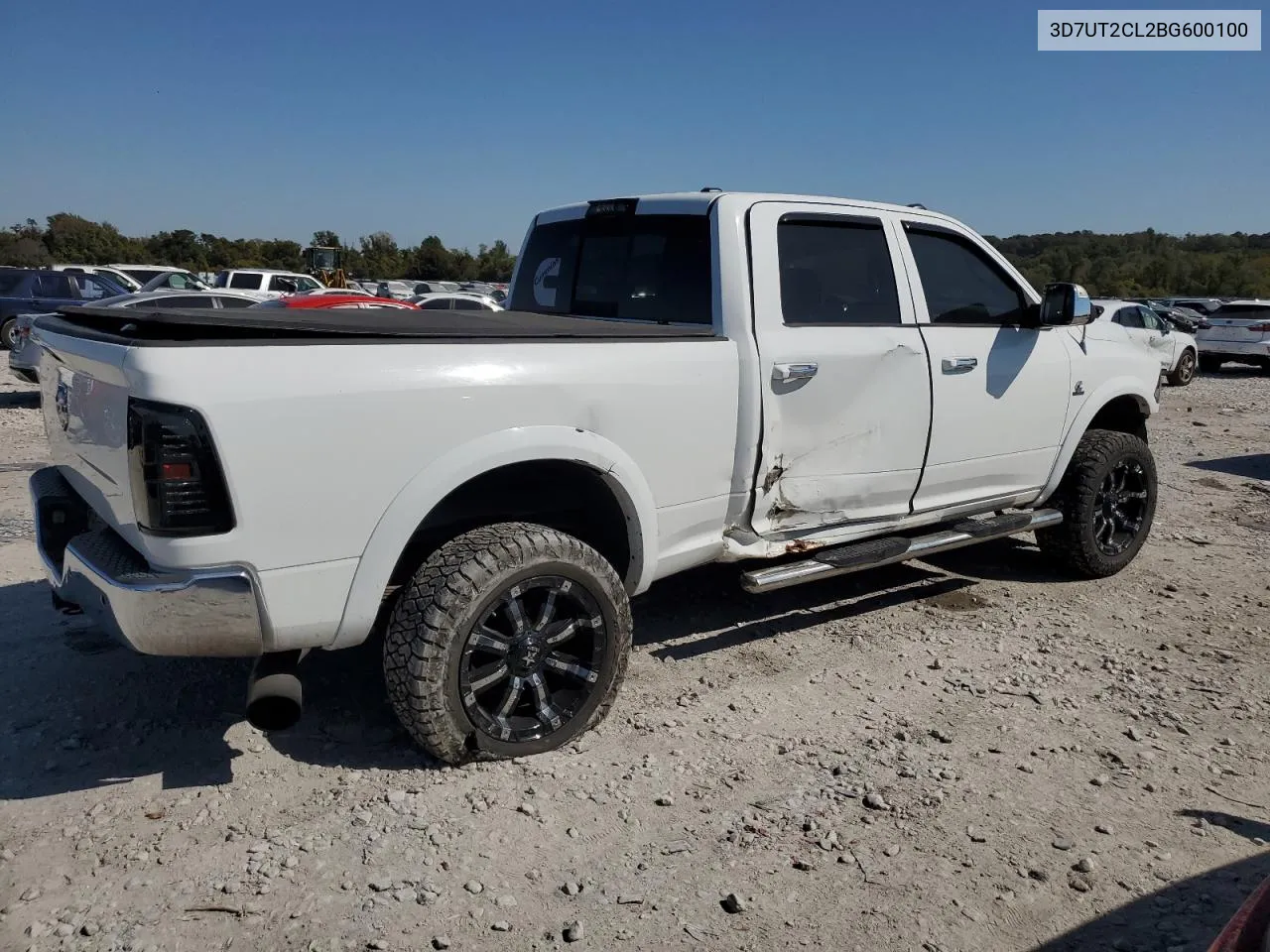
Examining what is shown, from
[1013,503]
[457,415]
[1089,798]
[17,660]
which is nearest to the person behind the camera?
[457,415]

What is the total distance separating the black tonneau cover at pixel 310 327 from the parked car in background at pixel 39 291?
15638mm

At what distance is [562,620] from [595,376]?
34.4 inches

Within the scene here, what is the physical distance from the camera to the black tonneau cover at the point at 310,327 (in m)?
2.74

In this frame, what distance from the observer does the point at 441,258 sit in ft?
254

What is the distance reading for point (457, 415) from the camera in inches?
116

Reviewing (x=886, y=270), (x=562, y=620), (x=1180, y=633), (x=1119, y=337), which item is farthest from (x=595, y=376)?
(x=1119, y=337)

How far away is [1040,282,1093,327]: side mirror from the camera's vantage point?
4.71 m

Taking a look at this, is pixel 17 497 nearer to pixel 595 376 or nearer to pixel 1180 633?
pixel 595 376

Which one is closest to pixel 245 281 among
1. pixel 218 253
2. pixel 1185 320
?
pixel 1185 320

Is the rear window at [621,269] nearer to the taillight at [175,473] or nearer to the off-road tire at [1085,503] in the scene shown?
the taillight at [175,473]

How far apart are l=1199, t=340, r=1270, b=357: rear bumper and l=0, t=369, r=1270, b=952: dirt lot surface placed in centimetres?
1815

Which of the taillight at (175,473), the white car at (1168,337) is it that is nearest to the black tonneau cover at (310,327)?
the taillight at (175,473)

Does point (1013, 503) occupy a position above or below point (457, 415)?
below

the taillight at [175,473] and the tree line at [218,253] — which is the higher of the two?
the tree line at [218,253]
